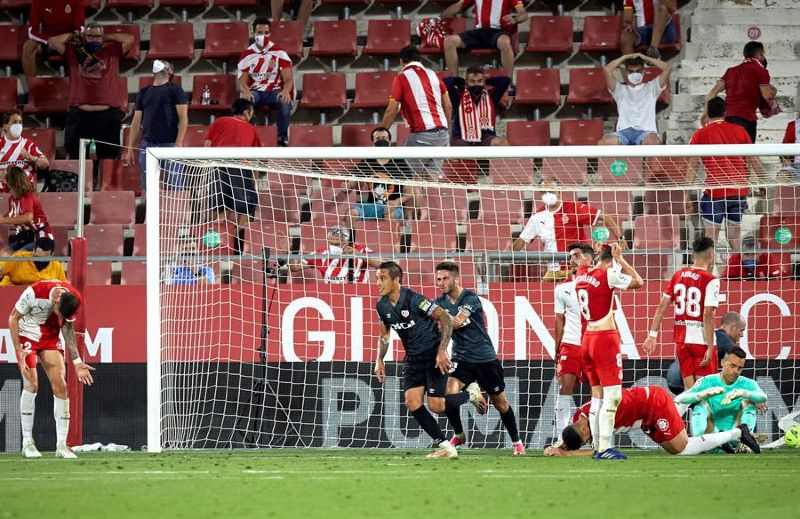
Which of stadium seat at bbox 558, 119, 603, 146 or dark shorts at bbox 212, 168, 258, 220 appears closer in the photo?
dark shorts at bbox 212, 168, 258, 220

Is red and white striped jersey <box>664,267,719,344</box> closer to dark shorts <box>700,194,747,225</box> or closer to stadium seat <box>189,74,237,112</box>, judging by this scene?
dark shorts <box>700,194,747,225</box>

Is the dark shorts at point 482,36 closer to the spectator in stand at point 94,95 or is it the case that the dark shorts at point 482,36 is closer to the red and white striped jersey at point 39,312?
the spectator in stand at point 94,95

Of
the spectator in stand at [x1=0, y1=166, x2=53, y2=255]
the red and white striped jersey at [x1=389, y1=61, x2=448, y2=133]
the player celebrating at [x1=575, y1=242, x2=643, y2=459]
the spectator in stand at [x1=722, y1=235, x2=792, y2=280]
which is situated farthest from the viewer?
the red and white striped jersey at [x1=389, y1=61, x2=448, y2=133]

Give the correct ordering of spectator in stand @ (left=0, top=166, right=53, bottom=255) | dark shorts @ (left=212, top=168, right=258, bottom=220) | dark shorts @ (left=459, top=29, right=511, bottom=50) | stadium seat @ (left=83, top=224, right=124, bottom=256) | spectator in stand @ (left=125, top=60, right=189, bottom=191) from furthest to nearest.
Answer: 1. dark shorts @ (left=459, top=29, right=511, bottom=50)
2. spectator in stand @ (left=125, top=60, right=189, bottom=191)
3. stadium seat @ (left=83, top=224, right=124, bottom=256)
4. dark shorts @ (left=212, top=168, right=258, bottom=220)
5. spectator in stand @ (left=0, top=166, right=53, bottom=255)

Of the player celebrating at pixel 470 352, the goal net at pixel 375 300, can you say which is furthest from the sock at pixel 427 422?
the goal net at pixel 375 300

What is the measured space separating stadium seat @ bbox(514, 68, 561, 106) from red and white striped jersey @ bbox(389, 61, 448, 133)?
249 centimetres

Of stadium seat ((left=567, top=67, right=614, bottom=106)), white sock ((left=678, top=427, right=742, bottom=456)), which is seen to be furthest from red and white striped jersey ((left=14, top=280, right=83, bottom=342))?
stadium seat ((left=567, top=67, right=614, bottom=106))

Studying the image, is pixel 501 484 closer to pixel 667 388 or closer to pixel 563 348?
pixel 563 348

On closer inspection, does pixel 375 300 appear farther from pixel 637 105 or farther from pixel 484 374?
pixel 637 105

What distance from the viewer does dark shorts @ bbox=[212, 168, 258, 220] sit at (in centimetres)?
1334

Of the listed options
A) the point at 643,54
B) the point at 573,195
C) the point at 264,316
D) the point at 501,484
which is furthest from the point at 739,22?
the point at 501,484

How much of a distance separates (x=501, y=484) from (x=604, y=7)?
1145 centimetres

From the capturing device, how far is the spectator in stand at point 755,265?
41.9 ft

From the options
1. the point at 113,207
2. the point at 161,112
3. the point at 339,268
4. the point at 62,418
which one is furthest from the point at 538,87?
the point at 62,418
